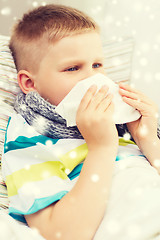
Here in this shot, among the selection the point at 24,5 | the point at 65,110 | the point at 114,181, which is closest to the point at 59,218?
the point at 114,181

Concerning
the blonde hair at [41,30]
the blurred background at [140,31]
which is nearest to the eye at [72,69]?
the blonde hair at [41,30]

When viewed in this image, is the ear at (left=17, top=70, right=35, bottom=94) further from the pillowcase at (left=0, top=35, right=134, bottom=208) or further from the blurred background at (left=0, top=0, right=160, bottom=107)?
the blurred background at (left=0, top=0, right=160, bottom=107)

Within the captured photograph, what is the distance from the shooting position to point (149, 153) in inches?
37.7

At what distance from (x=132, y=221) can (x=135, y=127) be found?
398 millimetres

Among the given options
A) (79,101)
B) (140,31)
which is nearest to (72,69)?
(79,101)

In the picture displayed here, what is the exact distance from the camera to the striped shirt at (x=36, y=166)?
742 millimetres

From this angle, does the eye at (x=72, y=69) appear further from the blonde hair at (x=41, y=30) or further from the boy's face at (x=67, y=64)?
the blonde hair at (x=41, y=30)

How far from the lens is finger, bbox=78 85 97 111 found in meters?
0.84

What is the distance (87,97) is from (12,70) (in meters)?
0.41

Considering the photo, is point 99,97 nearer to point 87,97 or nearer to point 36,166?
point 87,97

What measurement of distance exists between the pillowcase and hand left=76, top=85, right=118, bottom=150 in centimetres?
31

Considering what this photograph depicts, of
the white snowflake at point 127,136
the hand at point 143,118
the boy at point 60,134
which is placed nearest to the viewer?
the boy at point 60,134

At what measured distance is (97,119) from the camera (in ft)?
2.65

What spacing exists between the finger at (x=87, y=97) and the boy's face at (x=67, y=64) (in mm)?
73
